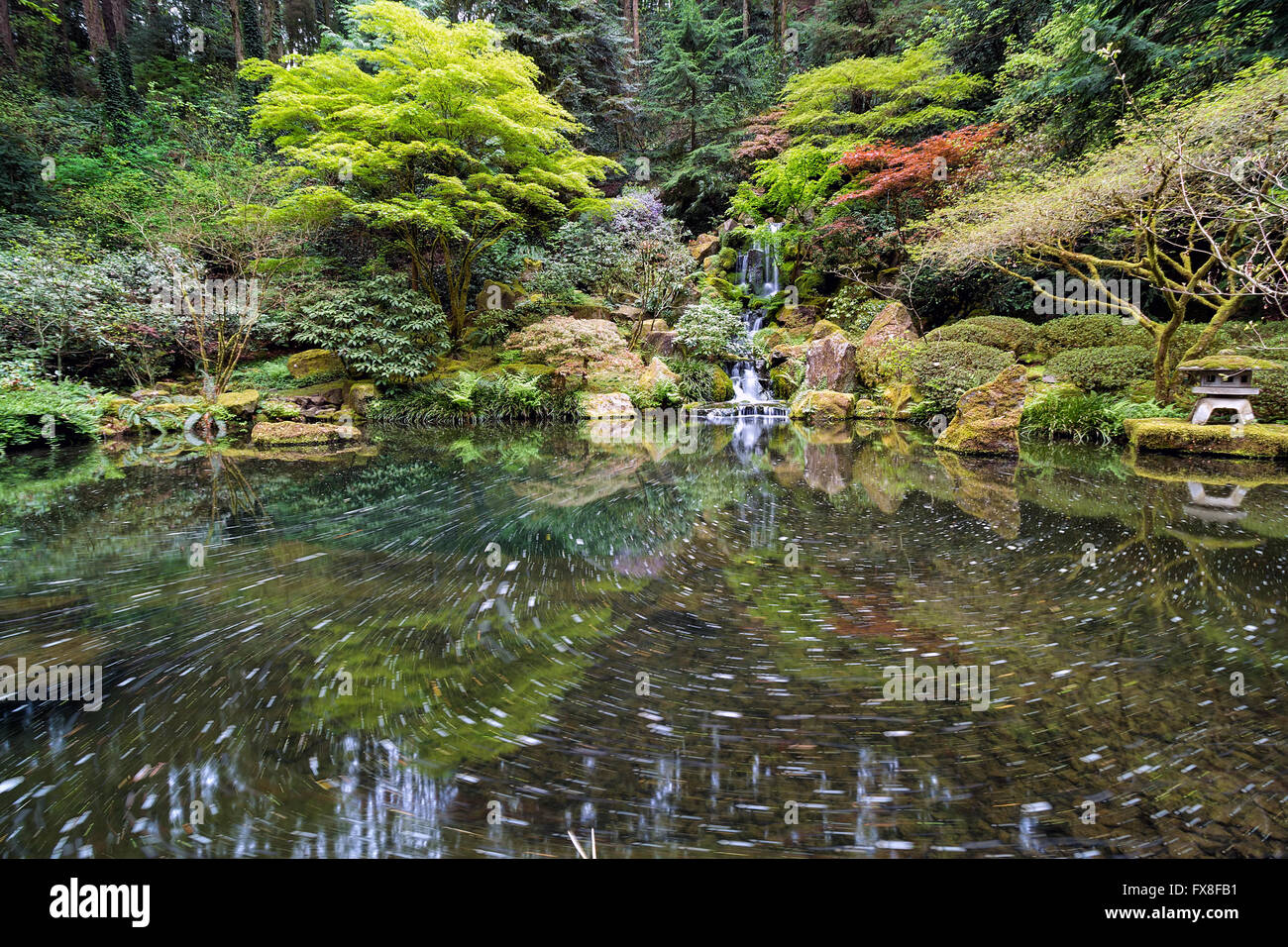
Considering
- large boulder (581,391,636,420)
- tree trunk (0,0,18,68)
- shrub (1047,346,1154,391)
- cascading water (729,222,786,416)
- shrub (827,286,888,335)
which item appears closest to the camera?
shrub (1047,346,1154,391)

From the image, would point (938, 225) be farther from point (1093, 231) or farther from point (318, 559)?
point (318, 559)

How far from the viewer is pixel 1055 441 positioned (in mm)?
8469

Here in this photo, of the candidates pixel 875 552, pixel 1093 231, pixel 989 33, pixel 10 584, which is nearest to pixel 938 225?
pixel 1093 231

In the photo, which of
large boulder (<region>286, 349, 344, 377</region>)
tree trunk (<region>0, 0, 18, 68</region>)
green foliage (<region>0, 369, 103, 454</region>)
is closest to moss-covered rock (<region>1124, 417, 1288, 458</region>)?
large boulder (<region>286, 349, 344, 377</region>)

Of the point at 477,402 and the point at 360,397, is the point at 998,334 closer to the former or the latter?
the point at 477,402

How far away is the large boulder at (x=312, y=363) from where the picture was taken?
1269 centimetres

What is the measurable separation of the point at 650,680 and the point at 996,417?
733cm

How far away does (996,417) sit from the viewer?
24.4ft

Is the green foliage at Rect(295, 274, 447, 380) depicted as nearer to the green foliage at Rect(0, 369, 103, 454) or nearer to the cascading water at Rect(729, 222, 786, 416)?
the green foliage at Rect(0, 369, 103, 454)

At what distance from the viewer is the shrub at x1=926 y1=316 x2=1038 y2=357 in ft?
36.1

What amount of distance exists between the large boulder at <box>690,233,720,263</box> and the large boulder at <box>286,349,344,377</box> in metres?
11.8

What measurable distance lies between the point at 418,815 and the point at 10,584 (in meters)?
3.40

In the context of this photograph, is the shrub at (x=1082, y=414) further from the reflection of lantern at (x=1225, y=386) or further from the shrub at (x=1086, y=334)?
the shrub at (x=1086, y=334)

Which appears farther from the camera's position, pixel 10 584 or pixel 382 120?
pixel 382 120
